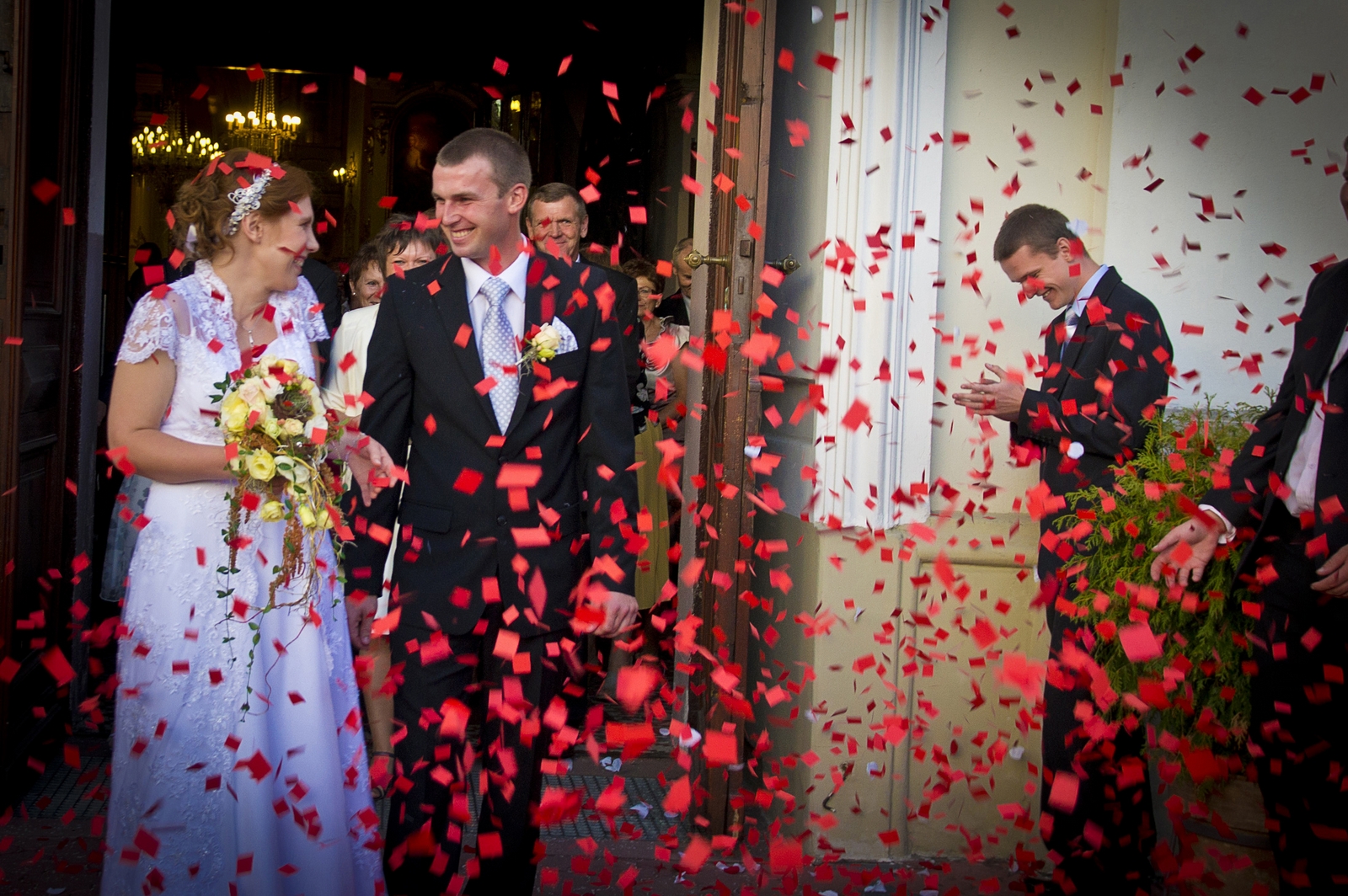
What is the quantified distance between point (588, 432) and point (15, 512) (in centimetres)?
225

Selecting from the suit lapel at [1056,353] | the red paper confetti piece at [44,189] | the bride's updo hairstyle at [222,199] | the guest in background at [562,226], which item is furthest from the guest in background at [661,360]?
the bride's updo hairstyle at [222,199]

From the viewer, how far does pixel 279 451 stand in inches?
112

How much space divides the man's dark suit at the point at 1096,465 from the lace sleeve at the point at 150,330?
7.87ft

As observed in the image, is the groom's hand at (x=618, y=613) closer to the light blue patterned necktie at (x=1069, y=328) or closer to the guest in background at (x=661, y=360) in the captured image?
the light blue patterned necktie at (x=1069, y=328)

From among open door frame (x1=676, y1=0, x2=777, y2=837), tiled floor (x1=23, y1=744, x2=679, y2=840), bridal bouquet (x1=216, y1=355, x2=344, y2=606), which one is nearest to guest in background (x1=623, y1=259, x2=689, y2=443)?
open door frame (x1=676, y1=0, x2=777, y2=837)

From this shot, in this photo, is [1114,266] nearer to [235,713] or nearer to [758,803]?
[758,803]

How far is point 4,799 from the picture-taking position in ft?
13.5

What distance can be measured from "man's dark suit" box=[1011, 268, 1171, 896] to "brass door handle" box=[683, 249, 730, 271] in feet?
3.60

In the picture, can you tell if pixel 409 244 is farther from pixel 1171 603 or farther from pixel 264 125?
pixel 264 125

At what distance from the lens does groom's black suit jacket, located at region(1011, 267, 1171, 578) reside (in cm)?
353

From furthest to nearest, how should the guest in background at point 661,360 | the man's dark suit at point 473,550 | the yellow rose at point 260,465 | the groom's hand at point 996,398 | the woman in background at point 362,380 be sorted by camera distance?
1. the guest in background at point 661,360
2. the woman in background at point 362,380
3. the groom's hand at point 996,398
4. the man's dark suit at point 473,550
5. the yellow rose at point 260,465

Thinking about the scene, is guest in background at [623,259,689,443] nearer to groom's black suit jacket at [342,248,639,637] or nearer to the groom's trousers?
groom's black suit jacket at [342,248,639,637]

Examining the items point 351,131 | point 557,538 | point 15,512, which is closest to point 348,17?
point 351,131

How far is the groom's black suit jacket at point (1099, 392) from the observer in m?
3.53
